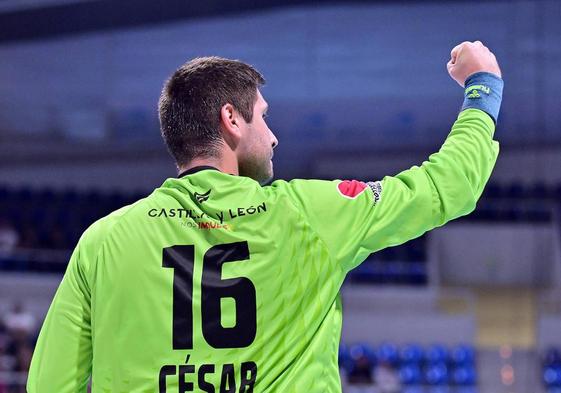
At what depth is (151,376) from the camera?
125 centimetres

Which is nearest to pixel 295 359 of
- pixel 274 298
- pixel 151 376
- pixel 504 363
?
pixel 274 298

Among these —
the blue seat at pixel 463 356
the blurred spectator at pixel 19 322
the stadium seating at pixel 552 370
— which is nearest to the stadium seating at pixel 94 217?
the blue seat at pixel 463 356

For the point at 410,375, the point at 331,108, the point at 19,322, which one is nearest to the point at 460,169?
the point at 19,322

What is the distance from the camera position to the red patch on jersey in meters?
1.29

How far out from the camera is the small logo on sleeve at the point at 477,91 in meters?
1.39

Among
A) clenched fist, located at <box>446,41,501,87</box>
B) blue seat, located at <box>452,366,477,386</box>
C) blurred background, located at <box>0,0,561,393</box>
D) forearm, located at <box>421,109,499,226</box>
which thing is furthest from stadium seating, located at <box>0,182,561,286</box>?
forearm, located at <box>421,109,499,226</box>

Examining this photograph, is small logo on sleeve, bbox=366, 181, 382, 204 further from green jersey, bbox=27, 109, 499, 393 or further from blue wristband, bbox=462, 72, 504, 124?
blue wristband, bbox=462, 72, 504, 124

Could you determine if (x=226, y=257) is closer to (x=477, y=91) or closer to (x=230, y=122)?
(x=230, y=122)

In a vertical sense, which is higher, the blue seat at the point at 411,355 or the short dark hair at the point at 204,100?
the short dark hair at the point at 204,100

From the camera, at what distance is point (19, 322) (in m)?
9.56

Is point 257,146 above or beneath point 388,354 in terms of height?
above

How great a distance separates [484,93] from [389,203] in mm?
252

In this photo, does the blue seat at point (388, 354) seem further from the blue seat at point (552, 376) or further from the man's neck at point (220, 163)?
the man's neck at point (220, 163)

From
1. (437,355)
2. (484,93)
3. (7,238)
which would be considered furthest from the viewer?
(7,238)
